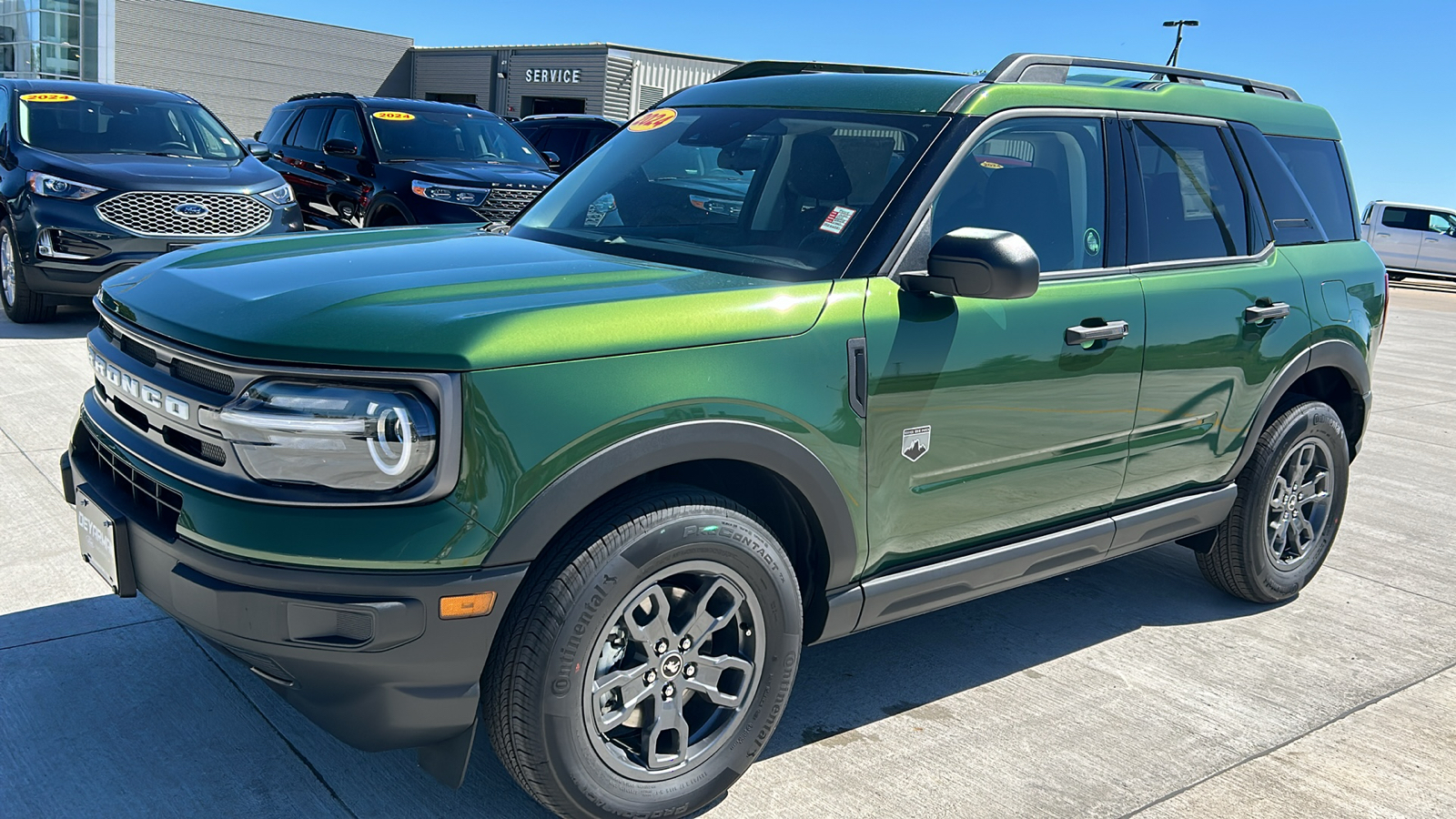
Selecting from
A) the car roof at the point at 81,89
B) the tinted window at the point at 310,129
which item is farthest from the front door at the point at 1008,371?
the tinted window at the point at 310,129

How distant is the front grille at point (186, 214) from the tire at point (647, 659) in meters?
6.77

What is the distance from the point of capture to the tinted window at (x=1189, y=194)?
13.1 ft

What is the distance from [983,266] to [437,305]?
4.42 ft

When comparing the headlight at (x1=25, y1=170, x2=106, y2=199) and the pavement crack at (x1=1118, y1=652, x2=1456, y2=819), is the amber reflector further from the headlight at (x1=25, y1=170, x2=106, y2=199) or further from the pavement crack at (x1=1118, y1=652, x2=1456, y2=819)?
the headlight at (x1=25, y1=170, x2=106, y2=199)

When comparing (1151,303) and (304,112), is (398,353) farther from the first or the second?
(304,112)

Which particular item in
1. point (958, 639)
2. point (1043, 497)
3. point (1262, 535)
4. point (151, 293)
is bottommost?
point (958, 639)

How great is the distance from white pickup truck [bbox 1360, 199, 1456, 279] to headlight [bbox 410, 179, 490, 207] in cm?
2606

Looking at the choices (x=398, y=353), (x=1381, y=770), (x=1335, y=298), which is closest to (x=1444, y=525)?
(x=1335, y=298)

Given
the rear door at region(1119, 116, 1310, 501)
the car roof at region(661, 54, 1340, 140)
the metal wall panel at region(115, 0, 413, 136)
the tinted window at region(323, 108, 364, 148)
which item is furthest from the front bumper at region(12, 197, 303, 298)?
the metal wall panel at region(115, 0, 413, 136)

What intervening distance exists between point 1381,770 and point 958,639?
1.34m

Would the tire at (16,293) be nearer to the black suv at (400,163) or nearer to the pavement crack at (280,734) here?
the black suv at (400,163)

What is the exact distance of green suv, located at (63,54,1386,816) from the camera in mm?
2471

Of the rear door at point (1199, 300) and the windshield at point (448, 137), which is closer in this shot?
the rear door at point (1199, 300)

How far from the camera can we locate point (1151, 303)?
3.83 meters
